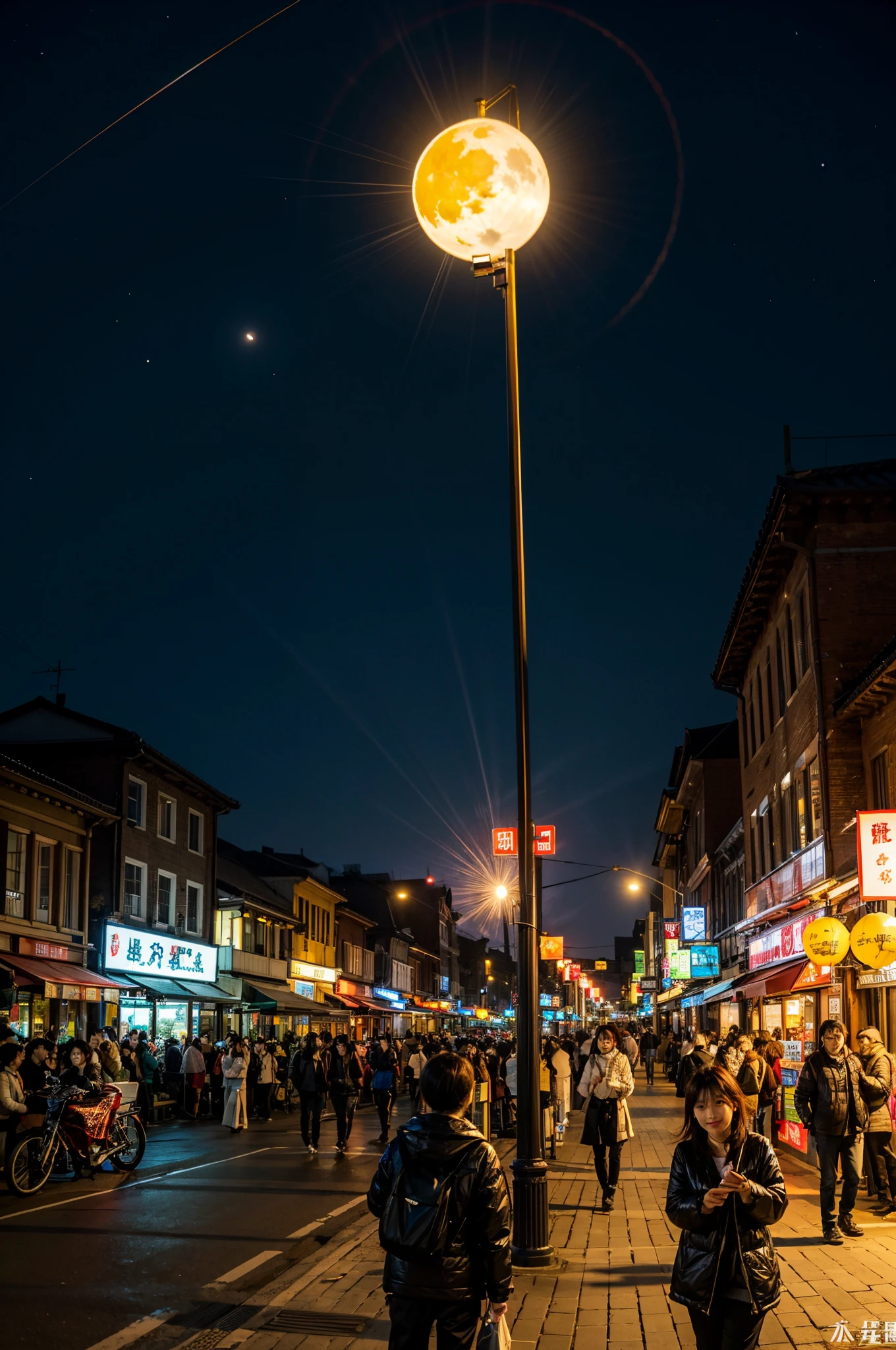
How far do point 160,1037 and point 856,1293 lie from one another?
2888cm

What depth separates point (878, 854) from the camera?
46.5ft

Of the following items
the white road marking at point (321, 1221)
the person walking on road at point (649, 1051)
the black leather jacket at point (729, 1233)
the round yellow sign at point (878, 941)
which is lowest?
the person walking on road at point (649, 1051)

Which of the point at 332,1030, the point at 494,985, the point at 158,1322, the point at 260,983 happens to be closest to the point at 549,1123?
the point at 158,1322

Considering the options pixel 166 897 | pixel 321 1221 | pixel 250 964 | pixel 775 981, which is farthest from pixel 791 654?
pixel 250 964

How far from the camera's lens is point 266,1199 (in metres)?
13.3

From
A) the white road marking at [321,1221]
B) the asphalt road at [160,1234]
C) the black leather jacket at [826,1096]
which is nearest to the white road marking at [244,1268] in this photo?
the asphalt road at [160,1234]

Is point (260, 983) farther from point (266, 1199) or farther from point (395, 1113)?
point (266, 1199)

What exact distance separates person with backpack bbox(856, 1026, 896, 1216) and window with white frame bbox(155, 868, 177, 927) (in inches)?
1029

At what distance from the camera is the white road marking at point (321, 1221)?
11.0m

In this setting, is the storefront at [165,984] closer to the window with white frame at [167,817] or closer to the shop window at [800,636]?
the window with white frame at [167,817]

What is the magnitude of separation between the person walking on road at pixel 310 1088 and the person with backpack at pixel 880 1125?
8.93 metres

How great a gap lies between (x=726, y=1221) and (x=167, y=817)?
33158 mm

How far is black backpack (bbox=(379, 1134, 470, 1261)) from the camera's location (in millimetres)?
4340

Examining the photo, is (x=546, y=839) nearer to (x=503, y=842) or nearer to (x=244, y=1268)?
(x=503, y=842)
